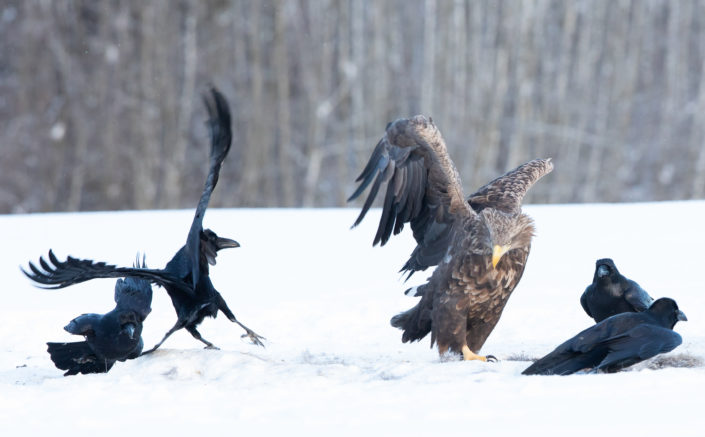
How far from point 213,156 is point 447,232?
1.41 meters

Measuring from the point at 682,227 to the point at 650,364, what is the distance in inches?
159

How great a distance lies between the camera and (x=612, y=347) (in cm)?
452

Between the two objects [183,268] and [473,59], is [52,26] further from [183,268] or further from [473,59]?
[183,268]

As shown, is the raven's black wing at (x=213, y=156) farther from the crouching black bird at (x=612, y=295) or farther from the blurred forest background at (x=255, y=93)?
the blurred forest background at (x=255, y=93)

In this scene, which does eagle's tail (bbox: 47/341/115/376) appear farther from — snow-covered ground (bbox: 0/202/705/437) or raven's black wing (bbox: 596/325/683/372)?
raven's black wing (bbox: 596/325/683/372)

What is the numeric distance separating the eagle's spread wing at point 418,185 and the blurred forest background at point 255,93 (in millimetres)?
10895

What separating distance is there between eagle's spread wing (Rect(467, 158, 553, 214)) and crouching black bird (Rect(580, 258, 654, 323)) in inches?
23.3

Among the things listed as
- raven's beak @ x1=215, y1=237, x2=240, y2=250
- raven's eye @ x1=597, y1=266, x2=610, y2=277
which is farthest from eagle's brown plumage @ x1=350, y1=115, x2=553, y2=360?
raven's beak @ x1=215, y1=237, x2=240, y2=250

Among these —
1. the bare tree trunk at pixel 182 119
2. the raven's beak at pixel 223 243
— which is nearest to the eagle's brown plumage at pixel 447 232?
the raven's beak at pixel 223 243

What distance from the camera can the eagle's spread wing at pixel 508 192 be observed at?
5582mm

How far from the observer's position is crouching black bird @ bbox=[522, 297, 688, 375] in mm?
4441

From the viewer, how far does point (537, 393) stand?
3920mm

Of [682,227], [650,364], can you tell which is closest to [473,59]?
[682,227]

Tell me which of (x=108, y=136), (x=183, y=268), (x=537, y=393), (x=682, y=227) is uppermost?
(x=108, y=136)
